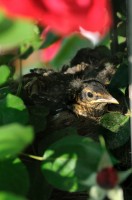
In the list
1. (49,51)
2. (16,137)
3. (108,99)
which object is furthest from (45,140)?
(16,137)


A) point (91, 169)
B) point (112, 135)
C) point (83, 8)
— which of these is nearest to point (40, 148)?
point (112, 135)

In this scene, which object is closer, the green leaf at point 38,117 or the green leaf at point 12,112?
Answer: the green leaf at point 12,112

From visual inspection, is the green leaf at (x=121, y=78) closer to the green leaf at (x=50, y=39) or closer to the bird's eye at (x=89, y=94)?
the bird's eye at (x=89, y=94)

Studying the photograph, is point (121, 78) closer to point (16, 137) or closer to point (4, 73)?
point (4, 73)

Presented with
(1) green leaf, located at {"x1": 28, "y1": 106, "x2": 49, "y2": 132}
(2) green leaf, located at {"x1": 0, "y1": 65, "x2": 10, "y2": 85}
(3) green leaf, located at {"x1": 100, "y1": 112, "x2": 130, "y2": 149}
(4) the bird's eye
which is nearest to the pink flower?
(2) green leaf, located at {"x1": 0, "y1": 65, "x2": 10, "y2": 85}

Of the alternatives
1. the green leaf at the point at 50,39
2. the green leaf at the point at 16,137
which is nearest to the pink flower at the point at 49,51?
the green leaf at the point at 50,39

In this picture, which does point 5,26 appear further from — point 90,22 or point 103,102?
point 103,102
